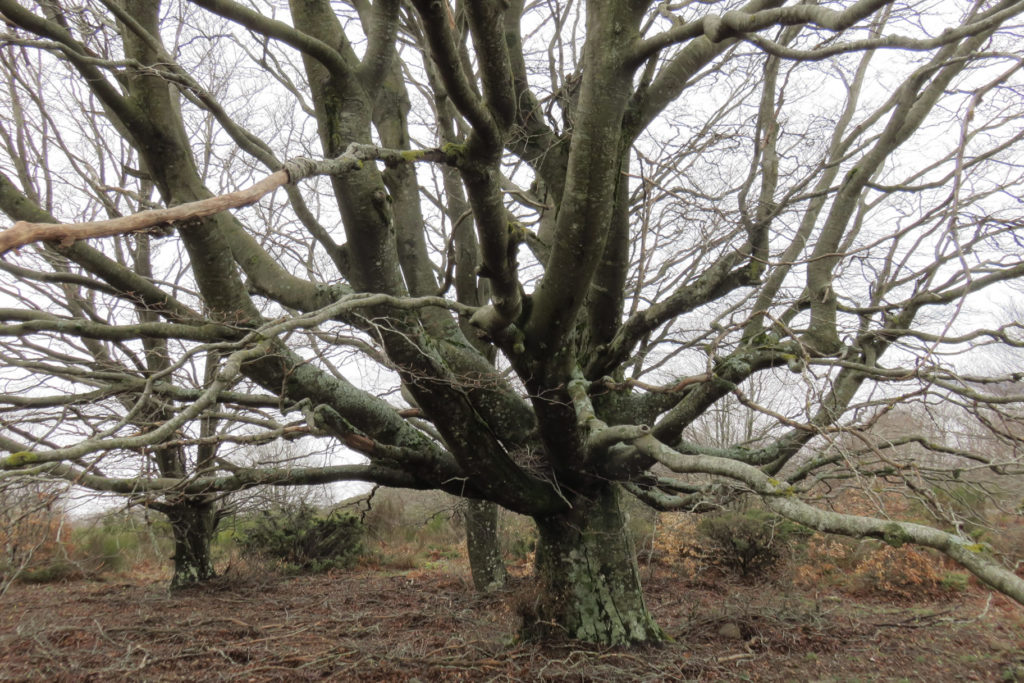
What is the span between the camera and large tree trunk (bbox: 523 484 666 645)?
188 inches

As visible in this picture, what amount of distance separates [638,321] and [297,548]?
9.48m

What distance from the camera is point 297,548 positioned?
11.0 meters

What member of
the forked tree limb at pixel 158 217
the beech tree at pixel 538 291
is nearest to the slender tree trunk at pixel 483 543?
the beech tree at pixel 538 291

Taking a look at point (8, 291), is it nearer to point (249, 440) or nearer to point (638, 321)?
point (249, 440)

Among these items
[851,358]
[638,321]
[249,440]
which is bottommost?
[249,440]

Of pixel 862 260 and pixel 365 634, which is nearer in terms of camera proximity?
pixel 862 260

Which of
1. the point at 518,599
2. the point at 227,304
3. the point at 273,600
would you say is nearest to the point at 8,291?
the point at 227,304

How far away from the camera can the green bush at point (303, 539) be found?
10.8 m

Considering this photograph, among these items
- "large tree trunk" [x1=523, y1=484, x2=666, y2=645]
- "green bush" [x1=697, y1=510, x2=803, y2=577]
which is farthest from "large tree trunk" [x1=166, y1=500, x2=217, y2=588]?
"green bush" [x1=697, y1=510, x2=803, y2=577]

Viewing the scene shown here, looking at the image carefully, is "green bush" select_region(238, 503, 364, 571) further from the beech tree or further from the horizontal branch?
the horizontal branch

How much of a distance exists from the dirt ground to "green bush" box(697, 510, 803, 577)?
3.41 feet

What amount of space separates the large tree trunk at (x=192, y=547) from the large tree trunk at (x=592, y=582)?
595 centimetres

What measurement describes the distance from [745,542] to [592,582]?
528 cm

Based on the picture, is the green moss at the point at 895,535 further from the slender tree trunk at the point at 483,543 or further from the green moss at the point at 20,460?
the slender tree trunk at the point at 483,543
